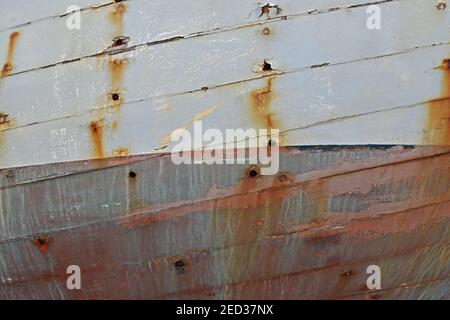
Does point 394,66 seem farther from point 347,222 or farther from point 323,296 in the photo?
point 323,296

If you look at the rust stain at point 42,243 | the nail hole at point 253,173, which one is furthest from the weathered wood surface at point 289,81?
the rust stain at point 42,243

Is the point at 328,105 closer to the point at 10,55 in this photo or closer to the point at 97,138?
the point at 97,138

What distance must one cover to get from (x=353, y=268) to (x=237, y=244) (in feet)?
1.36

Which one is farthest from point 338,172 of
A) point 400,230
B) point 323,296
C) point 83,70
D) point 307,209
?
point 83,70

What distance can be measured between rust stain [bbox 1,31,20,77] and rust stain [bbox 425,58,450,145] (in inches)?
51.2

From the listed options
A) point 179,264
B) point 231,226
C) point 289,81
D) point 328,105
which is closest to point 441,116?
point 328,105

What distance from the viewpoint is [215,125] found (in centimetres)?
214

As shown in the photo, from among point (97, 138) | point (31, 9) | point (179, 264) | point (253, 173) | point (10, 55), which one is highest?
point (31, 9)

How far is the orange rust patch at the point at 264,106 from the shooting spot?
2135 mm

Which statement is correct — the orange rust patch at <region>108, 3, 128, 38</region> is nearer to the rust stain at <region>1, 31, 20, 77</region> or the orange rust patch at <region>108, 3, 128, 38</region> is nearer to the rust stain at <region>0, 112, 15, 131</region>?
the rust stain at <region>1, 31, 20, 77</region>

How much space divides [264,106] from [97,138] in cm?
52

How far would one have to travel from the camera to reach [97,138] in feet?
7.09

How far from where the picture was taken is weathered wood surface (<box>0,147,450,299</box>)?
218cm

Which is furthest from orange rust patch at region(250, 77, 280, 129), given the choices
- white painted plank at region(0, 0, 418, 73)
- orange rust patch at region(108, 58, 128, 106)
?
orange rust patch at region(108, 58, 128, 106)
